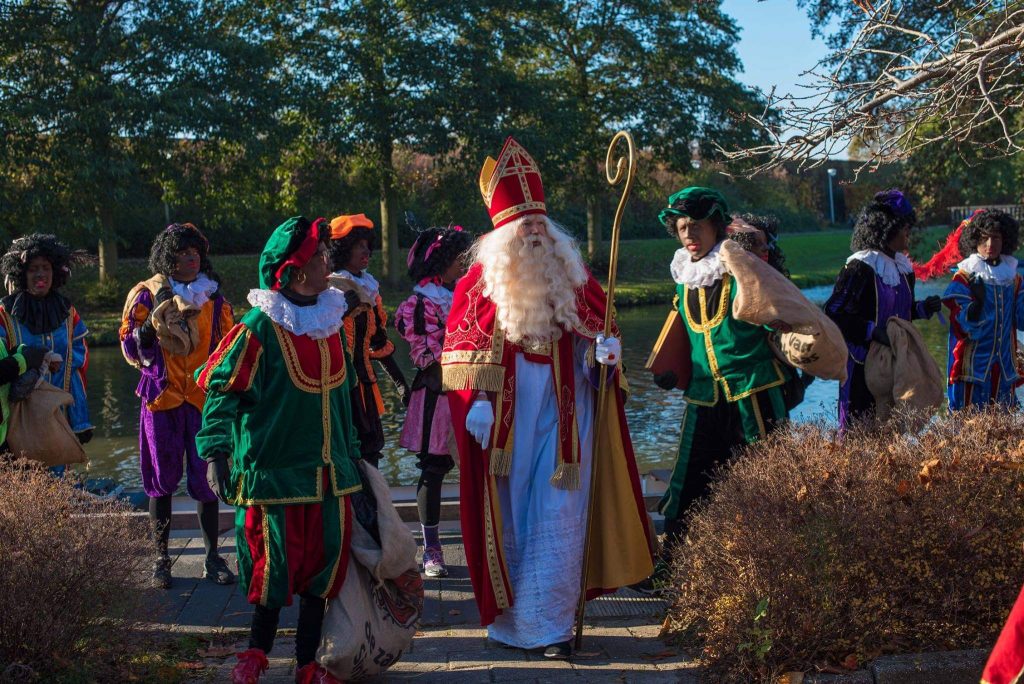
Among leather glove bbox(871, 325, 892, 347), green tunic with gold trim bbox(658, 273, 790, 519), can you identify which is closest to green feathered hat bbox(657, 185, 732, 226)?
green tunic with gold trim bbox(658, 273, 790, 519)

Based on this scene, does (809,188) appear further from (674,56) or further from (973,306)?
(973,306)

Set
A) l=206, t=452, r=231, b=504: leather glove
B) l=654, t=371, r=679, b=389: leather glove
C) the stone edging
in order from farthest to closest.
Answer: l=654, t=371, r=679, b=389: leather glove, l=206, t=452, r=231, b=504: leather glove, the stone edging

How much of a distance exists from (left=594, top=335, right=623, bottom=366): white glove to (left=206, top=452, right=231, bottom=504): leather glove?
1640mm

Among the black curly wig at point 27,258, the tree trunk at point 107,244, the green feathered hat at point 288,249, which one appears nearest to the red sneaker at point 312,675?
the green feathered hat at point 288,249

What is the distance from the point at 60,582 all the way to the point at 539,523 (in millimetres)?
1920

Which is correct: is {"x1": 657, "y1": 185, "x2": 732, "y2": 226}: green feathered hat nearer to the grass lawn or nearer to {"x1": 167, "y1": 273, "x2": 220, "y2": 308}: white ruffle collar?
{"x1": 167, "y1": 273, "x2": 220, "y2": 308}: white ruffle collar

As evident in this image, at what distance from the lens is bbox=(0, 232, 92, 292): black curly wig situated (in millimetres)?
6215

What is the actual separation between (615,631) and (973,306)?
353 centimetres

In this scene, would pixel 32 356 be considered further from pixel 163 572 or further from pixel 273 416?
pixel 273 416

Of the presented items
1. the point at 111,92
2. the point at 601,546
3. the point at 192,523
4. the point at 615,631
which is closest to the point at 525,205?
the point at 601,546

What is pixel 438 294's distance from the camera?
6402mm

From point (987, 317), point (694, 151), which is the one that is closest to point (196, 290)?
point (987, 317)

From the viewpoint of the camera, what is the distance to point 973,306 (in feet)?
24.0

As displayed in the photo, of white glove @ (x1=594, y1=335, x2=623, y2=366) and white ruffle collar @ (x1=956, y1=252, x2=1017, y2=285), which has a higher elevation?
white ruffle collar @ (x1=956, y1=252, x2=1017, y2=285)
